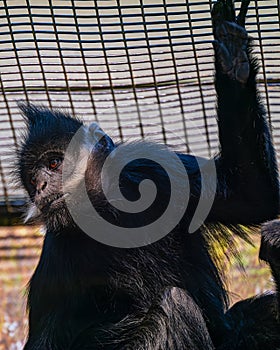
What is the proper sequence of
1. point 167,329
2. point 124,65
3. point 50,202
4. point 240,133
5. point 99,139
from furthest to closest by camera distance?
1. point 124,65
2. point 99,139
3. point 50,202
4. point 240,133
5. point 167,329

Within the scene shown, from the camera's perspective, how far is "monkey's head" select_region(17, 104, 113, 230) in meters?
5.65

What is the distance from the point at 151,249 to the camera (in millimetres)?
5793

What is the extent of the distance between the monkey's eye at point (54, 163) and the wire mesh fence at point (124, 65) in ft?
1.92

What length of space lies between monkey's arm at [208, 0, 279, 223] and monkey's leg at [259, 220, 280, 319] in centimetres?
51

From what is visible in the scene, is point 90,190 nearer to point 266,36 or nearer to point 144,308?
point 144,308

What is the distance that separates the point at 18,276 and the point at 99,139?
2.70 m

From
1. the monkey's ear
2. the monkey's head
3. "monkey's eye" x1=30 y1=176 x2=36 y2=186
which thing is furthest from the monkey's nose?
the monkey's ear

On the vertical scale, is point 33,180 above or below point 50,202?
above

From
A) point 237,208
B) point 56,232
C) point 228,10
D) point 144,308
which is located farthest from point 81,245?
point 228,10

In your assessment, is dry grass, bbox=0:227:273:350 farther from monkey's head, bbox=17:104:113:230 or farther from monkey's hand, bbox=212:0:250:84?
monkey's hand, bbox=212:0:250:84

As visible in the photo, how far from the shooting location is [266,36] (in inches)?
269

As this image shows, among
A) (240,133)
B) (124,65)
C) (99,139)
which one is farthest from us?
(124,65)

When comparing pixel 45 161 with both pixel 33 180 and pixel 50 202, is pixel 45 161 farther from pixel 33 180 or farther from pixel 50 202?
pixel 50 202

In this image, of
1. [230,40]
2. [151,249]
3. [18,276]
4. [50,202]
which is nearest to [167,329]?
[151,249]
